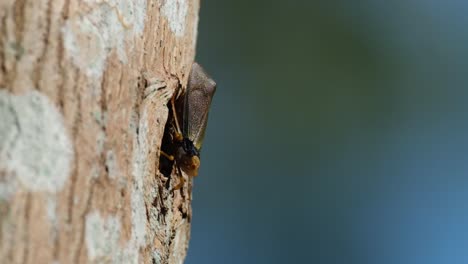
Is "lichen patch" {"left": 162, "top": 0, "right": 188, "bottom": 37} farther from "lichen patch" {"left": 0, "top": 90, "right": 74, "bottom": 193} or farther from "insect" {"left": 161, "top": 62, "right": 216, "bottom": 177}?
"lichen patch" {"left": 0, "top": 90, "right": 74, "bottom": 193}

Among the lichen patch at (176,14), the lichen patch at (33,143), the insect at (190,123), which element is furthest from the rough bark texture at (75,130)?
the insect at (190,123)

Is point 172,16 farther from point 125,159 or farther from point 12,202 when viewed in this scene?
point 12,202

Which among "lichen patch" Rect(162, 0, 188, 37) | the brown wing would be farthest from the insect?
"lichen patch" Rect(162, 0, 188, 37)

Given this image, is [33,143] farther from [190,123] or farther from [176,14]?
[190,123]

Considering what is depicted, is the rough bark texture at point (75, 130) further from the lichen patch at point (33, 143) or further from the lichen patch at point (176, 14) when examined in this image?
the lichen patch at point (176, 14)

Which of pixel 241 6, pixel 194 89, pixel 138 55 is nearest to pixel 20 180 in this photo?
pixel 138 55

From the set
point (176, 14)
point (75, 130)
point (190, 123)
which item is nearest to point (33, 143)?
point (75, 130)
